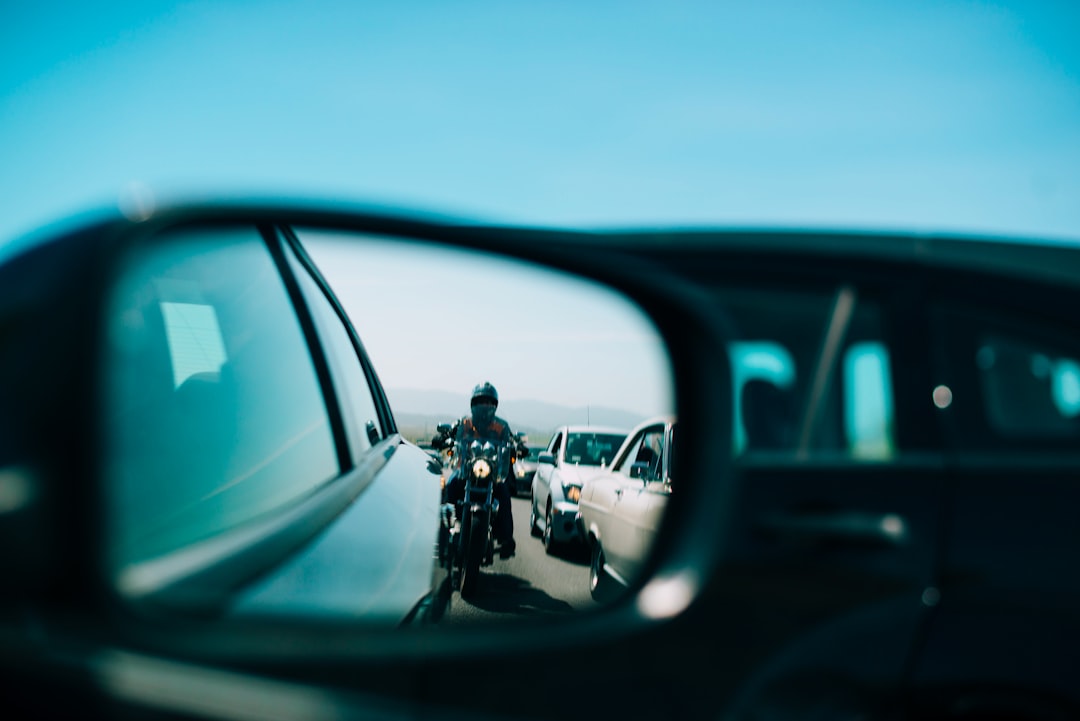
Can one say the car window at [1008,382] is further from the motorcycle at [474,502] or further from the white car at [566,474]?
the white car at [566,474]

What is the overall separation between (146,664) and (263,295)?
54.3 inches

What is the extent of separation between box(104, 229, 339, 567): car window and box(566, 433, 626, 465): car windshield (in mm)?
8985

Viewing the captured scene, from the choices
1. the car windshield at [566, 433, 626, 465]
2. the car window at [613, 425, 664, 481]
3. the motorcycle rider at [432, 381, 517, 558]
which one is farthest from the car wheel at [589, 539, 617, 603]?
the car windshield at [566, 433, 626, 465]

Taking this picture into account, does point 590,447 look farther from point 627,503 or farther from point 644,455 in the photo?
point 627,503

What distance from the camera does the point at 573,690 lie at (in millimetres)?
1634

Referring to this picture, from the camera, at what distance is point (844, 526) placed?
5.74 ft

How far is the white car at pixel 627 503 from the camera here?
11.5ft

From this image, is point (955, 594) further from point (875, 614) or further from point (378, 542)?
point (378, 542)

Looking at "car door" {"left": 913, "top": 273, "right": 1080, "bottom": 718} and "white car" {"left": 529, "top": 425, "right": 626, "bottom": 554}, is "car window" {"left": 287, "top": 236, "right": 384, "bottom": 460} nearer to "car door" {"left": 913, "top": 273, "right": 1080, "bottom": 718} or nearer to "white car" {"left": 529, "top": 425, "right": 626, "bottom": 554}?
"car door" {"left": 913, "top": 273, "right": 1080, "bottom": 718}

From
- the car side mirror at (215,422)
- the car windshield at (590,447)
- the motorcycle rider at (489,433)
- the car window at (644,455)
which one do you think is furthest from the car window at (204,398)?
the car windshield at (590,447)

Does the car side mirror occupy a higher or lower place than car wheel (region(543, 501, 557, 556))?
higher

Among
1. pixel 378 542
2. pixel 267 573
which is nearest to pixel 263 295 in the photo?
pixel 378 542

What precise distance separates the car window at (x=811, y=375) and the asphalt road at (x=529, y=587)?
3555 mm

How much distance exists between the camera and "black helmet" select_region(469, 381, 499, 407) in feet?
27.1
